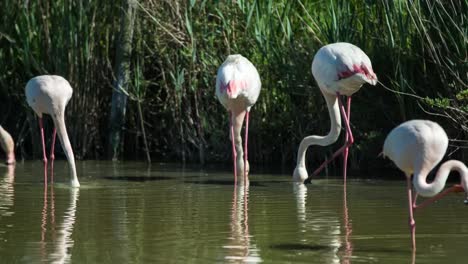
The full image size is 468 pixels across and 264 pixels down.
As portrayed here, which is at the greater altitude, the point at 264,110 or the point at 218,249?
the point at 264,110

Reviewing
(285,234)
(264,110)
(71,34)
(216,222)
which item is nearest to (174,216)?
(216,222)

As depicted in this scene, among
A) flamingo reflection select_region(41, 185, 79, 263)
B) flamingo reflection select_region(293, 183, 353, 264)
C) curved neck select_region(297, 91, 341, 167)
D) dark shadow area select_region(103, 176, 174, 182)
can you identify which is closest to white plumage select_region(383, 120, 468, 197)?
flamingo reflection select_region(293, 183, 353, 264)

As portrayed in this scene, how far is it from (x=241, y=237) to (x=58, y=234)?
44.7 inches

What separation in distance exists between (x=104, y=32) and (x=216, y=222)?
5.97m

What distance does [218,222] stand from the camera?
7.62 m

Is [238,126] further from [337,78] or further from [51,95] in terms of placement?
[51,95]

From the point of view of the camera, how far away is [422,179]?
6.50 meters

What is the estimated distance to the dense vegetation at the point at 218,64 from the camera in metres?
10.3

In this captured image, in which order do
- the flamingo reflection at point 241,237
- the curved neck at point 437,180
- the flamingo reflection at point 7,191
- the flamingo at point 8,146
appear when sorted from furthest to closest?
A: the flamingo at point 8,146 < the flamingo reflection at point 7,191 < the curved neck at point 437,180 < the flamingo reflection at point 241,237

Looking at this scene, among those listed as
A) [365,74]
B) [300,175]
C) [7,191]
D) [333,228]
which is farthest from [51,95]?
[333,228]

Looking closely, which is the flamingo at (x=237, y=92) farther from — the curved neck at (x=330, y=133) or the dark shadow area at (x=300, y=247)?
the dark shadow area at (x=300, y=247)

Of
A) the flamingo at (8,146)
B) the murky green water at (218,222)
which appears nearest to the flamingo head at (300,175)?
the murky green water at (218,222)

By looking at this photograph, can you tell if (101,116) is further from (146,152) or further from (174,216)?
(174,216)

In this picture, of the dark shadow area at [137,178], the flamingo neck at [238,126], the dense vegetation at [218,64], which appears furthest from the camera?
the flamingo neck at [238,126]
